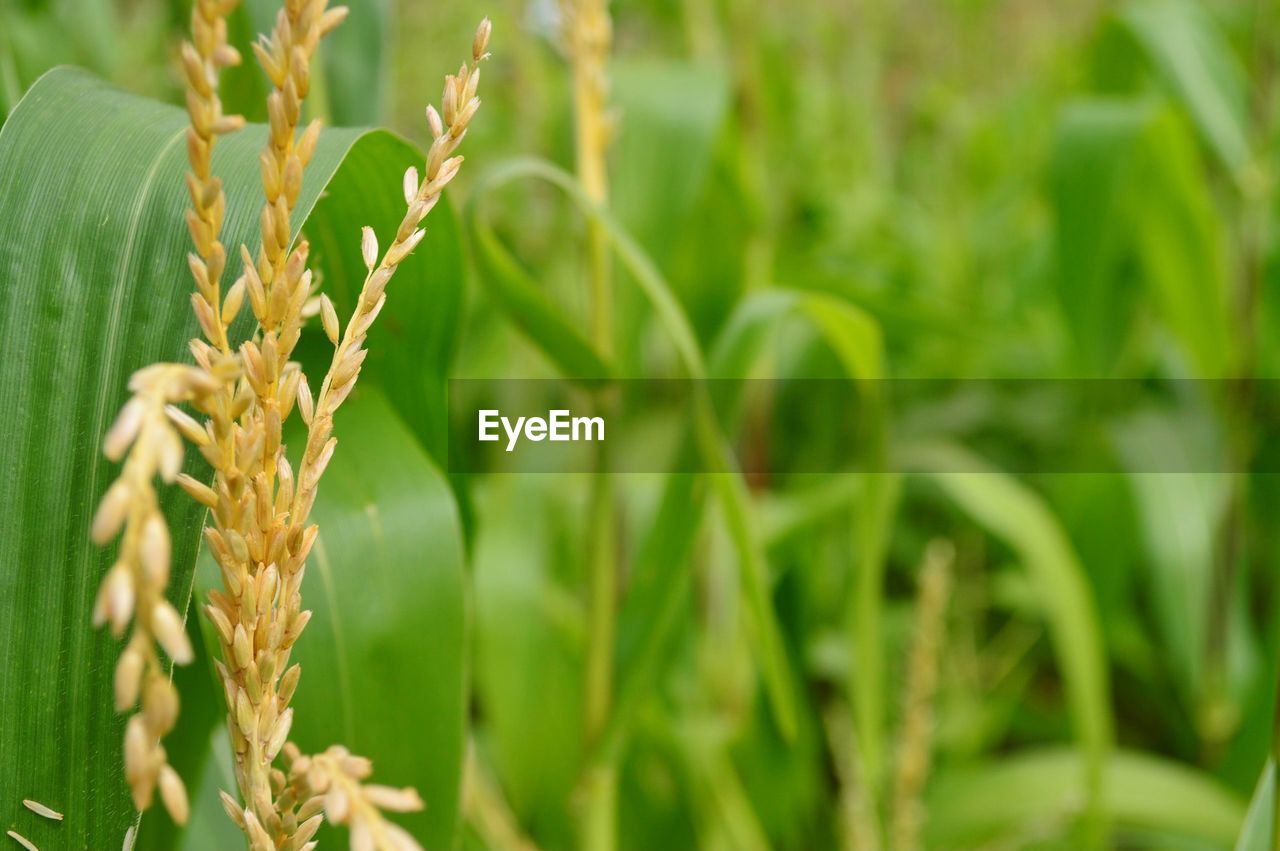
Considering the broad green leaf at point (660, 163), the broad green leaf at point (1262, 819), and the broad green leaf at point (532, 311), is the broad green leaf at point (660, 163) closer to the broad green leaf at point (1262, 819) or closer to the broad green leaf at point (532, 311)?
the broad green leaf at point (532, 311)

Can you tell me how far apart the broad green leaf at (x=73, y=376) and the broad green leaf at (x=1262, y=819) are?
29 centimetres

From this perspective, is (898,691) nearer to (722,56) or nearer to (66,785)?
(722,56)

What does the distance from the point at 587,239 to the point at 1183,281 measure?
0.56 metres

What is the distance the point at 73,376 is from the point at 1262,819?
338 mm

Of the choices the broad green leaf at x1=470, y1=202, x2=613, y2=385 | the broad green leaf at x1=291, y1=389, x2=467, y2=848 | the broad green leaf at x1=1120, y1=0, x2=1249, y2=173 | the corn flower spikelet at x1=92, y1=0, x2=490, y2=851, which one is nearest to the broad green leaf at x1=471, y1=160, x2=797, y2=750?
the broad green leaf at x1=470, y1=202, x2=613, y2=385

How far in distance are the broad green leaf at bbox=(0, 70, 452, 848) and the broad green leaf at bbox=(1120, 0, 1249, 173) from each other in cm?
77

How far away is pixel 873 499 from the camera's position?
0.58m

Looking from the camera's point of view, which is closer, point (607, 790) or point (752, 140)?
point (607, 790)

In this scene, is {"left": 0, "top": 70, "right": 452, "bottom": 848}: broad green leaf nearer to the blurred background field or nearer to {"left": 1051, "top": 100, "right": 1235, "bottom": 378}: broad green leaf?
the blurred background field

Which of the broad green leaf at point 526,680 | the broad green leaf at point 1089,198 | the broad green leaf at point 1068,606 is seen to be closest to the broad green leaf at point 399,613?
the broad green leaf at point 526,680

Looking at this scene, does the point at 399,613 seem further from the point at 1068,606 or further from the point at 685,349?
the point at 1068,606

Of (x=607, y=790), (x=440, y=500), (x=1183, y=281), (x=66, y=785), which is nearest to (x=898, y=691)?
(x=1183, y=281)

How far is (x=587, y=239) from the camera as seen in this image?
0.51m

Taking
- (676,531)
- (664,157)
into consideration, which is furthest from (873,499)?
(664,157)
